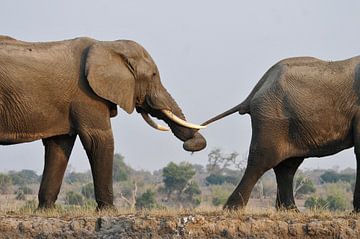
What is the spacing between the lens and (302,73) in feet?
47.1

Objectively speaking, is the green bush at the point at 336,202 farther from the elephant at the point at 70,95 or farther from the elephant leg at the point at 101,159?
the elephant leg at the point at 101,159

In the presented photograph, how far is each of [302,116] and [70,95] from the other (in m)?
3.23

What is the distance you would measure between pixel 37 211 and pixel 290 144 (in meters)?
3.63

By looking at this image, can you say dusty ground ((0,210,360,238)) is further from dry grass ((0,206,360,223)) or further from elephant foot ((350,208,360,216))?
elephant foot ((350,208,360,216))

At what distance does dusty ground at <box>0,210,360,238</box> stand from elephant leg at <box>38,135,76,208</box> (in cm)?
195

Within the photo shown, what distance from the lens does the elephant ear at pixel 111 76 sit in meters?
13.9

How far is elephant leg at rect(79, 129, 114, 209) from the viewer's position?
546 inches

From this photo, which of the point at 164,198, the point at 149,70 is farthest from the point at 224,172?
the point at 149,70

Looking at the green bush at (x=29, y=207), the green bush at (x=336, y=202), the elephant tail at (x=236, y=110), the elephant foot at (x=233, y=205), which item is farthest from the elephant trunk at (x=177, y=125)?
the green bush at (x=336, y=202)

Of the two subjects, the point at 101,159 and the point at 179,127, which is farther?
the point at 179,127

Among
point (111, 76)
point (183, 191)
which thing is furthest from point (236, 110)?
point (183, 191)

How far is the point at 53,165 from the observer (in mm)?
14547

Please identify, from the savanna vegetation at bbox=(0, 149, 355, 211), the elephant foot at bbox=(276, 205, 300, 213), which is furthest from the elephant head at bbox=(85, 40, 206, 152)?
the savanna vegetation at bbox=(0, 149, 355, 211)

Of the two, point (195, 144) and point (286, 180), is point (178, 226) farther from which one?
point (286, 180)
